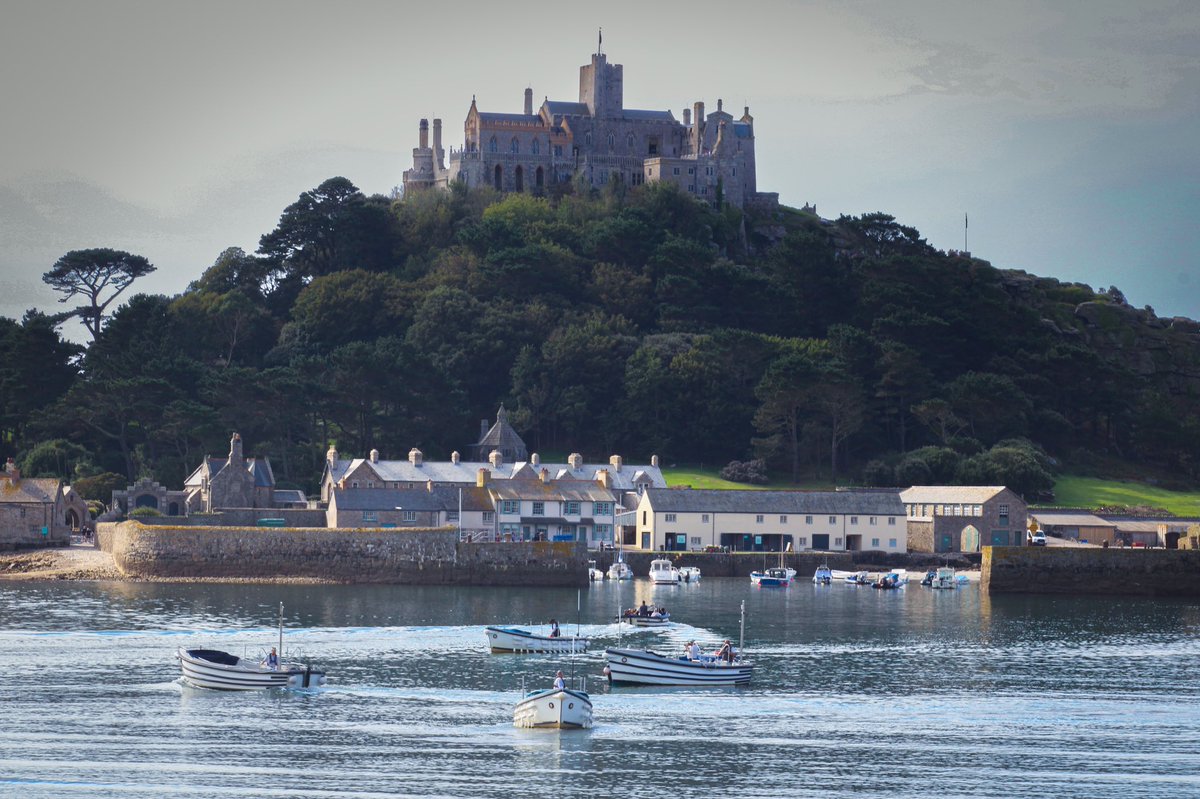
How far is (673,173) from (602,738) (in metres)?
94.7

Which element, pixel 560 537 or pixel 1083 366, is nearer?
pixel 560 537

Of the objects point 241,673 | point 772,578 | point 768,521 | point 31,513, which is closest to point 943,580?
point 772,578

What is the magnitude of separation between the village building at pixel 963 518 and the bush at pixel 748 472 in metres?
12.5

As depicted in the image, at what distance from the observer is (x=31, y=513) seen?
77375mm

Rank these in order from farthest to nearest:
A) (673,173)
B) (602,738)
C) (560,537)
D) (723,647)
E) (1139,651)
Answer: (673,173) → (560,537) → (1139,651) → (723,647) → (602,738)

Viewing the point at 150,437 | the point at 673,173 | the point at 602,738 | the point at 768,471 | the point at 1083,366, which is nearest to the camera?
the point at 602,738

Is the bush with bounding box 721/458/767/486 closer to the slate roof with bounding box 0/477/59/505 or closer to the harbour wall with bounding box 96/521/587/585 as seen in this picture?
the harbour wall with bounding box 96/521/587/585

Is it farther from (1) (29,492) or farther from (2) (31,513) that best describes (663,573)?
(1) (29,492)

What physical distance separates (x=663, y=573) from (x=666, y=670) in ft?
96.3

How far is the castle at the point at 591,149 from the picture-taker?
130 metres

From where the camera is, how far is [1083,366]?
111438mm

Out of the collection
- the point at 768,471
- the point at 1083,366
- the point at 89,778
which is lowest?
the point at 89,778

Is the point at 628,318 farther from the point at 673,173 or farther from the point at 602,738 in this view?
the point at 602,738

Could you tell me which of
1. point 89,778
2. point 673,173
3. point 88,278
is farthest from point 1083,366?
point 89,778
